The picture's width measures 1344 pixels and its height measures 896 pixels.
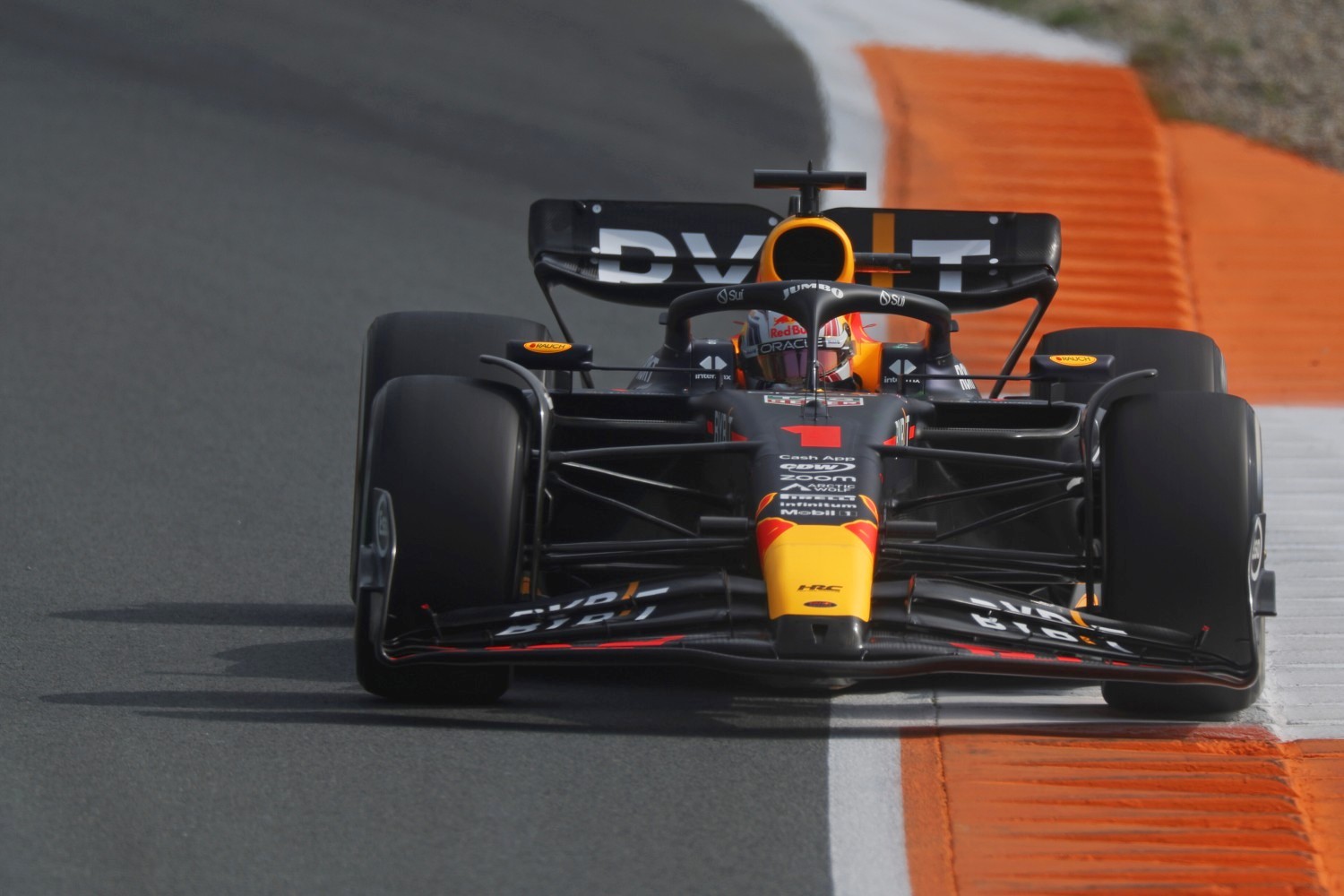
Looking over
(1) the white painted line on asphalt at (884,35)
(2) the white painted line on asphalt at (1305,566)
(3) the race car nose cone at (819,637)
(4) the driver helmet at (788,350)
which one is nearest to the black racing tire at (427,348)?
(4) the driver helmet at (788,350)

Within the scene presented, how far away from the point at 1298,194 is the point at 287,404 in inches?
315

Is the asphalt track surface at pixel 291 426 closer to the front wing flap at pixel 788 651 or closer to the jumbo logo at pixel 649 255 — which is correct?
the front wing flap at pixel 788 651

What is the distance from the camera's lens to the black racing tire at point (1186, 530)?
6.07 meters

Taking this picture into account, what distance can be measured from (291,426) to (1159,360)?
4.63 meters

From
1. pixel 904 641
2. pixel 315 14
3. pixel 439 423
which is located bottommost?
pixel 904 641

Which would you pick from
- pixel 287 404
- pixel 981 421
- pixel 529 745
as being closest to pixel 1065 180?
pixel 287 404

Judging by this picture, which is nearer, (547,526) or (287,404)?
(547,526)

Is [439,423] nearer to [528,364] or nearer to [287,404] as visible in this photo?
[528,364]

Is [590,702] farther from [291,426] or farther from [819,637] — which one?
[291,426]

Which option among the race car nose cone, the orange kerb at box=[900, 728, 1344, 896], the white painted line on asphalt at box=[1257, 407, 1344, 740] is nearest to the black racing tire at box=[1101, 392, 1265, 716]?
the orange kerb at box=[900, 728, 1344, 896]

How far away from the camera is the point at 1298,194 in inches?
596

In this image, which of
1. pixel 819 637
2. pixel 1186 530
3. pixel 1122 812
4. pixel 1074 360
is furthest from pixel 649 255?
pixel 1122 812

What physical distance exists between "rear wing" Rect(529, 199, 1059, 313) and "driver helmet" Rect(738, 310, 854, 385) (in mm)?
1048

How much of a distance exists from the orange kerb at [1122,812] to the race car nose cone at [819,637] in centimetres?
41
